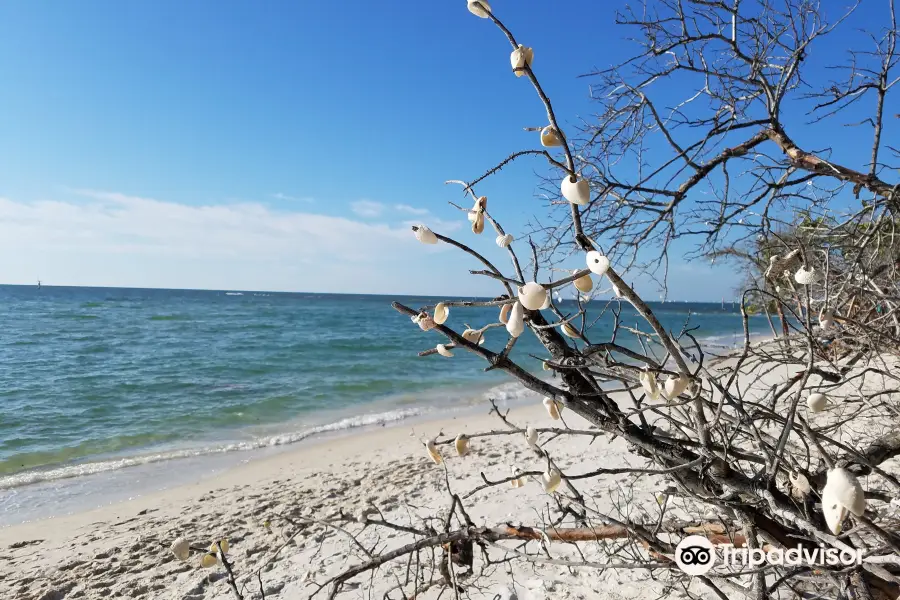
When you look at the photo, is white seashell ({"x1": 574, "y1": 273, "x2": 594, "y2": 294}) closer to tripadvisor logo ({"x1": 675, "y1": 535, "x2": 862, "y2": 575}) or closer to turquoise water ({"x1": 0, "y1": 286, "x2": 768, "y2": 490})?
tripadvisor logo ({"x1": 675, "y1": 535, "x2": 862, "y2": 575})

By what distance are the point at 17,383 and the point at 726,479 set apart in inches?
503

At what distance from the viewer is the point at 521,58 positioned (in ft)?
2.63

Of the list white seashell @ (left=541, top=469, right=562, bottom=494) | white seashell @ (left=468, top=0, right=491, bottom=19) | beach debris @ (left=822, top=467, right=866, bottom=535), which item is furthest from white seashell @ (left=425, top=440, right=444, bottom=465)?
white seashell @ (left=468, top=0, right=491, bottom=19)

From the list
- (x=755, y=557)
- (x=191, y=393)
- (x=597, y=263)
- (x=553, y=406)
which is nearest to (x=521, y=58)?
(x=597, y=263)

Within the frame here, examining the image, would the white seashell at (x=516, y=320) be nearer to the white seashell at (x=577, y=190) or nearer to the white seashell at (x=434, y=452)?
the white seashell at (x=577, y=190)

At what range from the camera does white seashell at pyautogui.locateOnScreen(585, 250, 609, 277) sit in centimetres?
66

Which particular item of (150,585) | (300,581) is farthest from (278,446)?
(300,581)

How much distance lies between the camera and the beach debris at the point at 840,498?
2.08 ft

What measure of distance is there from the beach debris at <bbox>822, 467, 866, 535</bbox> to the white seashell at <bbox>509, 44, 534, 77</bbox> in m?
0.72

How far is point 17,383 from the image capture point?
32.8 ft

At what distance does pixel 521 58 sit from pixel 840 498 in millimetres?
758

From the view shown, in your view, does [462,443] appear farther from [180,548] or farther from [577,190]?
[180,548]

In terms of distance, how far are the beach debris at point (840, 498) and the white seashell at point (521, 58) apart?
0.72m

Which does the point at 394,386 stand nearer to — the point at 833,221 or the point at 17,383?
the point at 17,383
